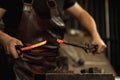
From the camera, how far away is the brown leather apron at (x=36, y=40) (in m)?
1.81

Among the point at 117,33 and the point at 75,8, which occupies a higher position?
the point at 75,8

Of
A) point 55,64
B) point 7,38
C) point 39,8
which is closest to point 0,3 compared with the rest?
point 39,8

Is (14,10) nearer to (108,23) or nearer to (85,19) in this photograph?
(85,19)

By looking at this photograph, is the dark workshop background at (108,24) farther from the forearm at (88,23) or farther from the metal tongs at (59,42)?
the metal tongs at (59,42)

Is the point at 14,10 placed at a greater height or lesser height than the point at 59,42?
greater

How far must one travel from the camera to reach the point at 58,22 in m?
1.95

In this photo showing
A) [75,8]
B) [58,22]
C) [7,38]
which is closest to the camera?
[7,38]

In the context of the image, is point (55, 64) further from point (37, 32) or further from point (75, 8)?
point (75, 8)

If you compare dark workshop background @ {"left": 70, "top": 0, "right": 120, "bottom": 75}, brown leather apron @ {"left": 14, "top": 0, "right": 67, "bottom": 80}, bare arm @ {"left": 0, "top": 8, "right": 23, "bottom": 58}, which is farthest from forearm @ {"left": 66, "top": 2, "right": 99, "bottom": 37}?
dark workshop background @ {"left": 70, "top": 0, "right": 120, "bottom": 75}

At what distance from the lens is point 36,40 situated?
188 centimetres

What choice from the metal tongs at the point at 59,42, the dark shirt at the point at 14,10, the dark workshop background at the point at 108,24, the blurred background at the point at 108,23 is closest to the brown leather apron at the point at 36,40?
the dark shirt at the point at 14,10

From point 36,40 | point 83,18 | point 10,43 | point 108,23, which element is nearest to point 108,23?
point 108,23

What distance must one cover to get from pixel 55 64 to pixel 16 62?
27 cm

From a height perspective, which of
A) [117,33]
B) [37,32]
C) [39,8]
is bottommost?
[117,33]
